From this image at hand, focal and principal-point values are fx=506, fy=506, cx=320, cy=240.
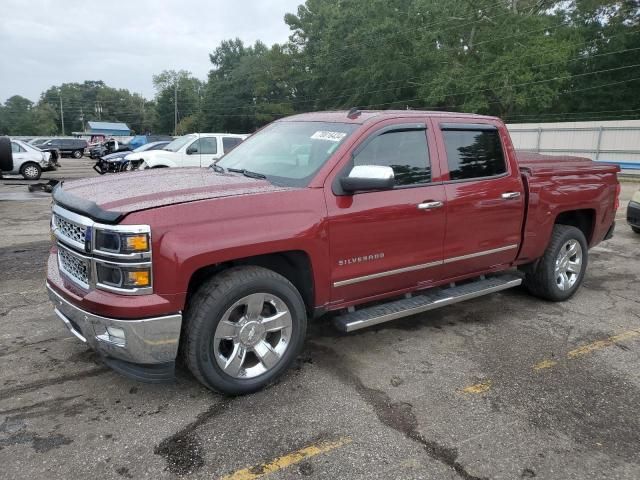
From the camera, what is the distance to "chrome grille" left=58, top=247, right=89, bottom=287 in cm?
311

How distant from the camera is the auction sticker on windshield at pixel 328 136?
385 centimetres

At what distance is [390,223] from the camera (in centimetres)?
381

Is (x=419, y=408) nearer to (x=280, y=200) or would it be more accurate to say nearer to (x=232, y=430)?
(x=232, y=430)

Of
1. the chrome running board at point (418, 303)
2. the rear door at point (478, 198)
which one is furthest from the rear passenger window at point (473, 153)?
the chrome running board at point (418, 303)

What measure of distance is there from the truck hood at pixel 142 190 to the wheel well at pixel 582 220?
3.69 m

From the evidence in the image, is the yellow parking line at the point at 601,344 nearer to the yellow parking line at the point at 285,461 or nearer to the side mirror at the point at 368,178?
the side mirror at the point at 368,178

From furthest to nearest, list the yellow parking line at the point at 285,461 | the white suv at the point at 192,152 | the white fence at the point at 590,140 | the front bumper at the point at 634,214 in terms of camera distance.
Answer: the white fence at the point at 590,140
the white suv at the point at 192,152
the front bumper at the point at 634,214
the yellow parking line at the point at 285,461

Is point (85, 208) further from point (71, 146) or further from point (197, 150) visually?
point (71, 146)

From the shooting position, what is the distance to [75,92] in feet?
450

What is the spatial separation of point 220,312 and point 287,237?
2.11 ft

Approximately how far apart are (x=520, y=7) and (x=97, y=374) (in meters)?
49.4

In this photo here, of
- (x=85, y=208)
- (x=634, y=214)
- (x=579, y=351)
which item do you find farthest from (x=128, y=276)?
(x=634, y=214)

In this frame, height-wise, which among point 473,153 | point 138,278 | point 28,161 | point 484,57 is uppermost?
point 484,57

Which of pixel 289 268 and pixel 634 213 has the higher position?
pixel 289 268
